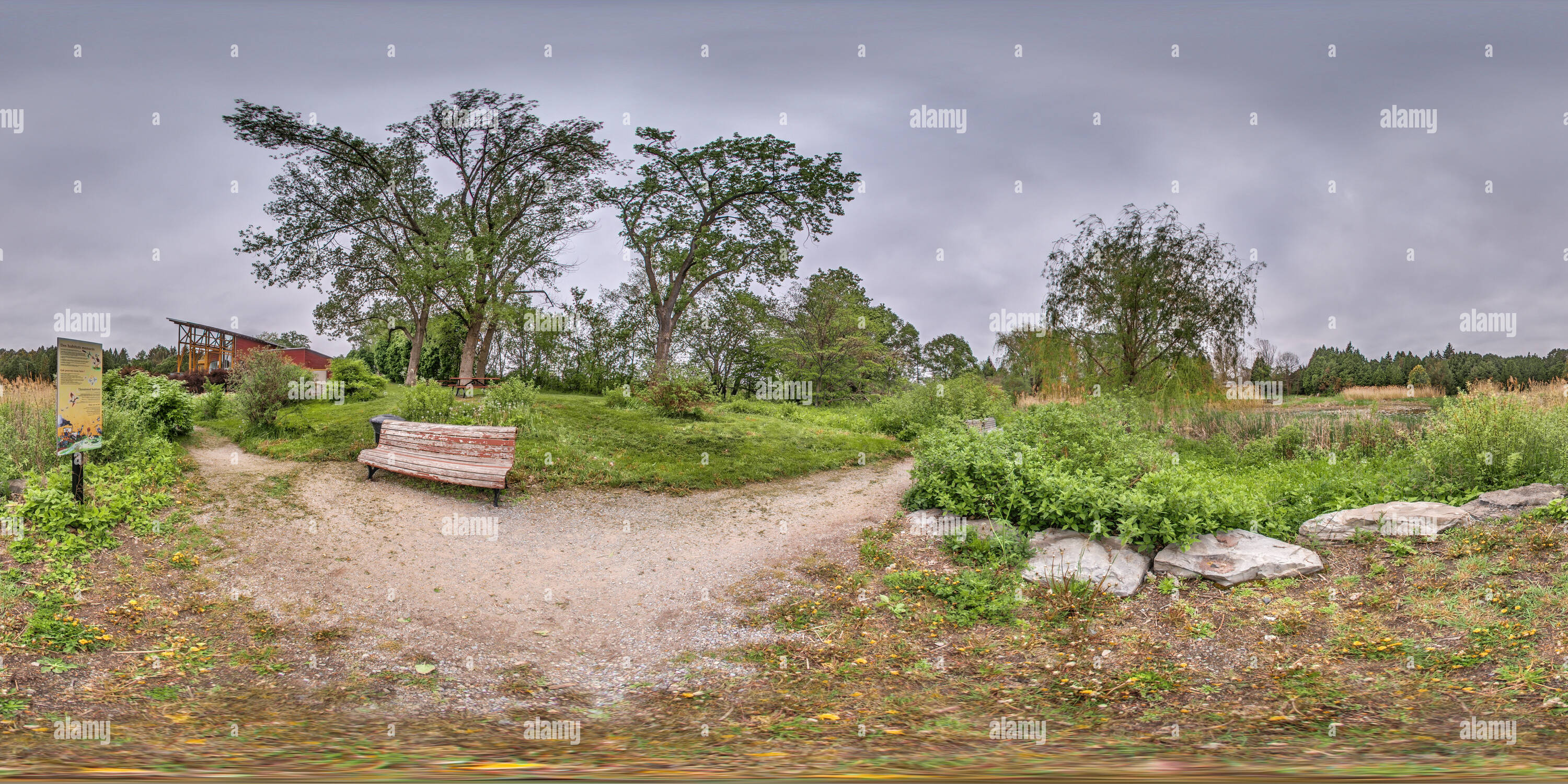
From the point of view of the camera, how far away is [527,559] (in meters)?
7.53

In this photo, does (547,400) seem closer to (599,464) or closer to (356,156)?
(599,464)

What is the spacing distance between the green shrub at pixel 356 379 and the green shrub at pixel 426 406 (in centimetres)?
802

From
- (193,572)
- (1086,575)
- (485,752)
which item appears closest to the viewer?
(485,752)

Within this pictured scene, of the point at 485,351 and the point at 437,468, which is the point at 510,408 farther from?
the point at 485,351

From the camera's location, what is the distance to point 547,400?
19.2m

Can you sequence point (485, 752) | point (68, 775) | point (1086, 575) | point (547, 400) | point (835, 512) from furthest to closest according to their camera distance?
point (547, 400) < point (835, 512) < point (1086, 575) < point (485, 752) < point (68, 775)

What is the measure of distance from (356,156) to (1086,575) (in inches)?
1104

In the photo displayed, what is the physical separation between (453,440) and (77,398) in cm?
403

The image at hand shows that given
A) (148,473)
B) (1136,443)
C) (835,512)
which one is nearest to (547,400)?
(148,473)

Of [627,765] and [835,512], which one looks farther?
[835,512]

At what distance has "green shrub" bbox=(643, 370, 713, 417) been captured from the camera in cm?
1734

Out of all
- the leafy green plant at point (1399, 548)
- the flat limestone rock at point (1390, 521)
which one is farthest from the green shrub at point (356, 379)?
the leafy green plant at point (1399, 548)

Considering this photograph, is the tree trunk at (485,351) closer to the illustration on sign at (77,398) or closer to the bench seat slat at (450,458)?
the bench seat slat at (450,458)

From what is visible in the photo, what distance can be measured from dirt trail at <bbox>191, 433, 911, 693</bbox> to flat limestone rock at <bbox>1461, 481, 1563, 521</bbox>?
5.87 meters
